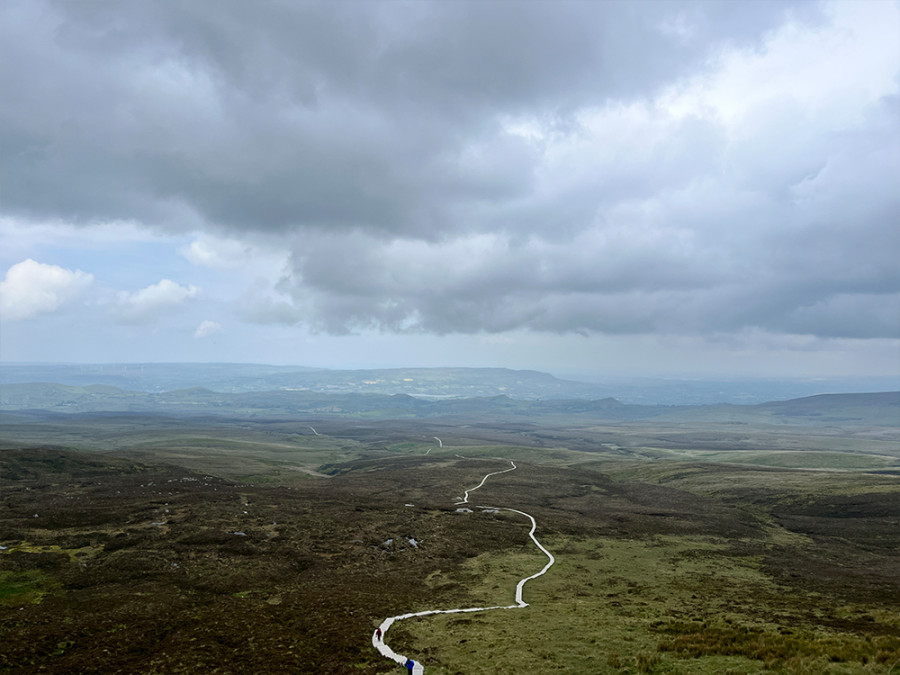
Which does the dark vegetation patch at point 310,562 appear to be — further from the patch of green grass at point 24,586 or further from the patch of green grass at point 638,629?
the patch of green grass at point 638,629

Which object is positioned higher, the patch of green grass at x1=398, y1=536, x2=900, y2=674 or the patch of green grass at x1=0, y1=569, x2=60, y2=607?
the patch of green grass at x1=398, y1=536, x2=900, y2=674

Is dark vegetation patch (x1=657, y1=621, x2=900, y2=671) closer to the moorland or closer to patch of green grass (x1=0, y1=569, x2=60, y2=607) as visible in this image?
the moorland

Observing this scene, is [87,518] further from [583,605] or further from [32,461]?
[32,461]

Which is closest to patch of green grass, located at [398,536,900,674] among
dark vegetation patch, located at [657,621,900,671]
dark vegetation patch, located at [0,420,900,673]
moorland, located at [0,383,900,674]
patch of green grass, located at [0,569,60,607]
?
dark vegetation patch, located at [657,621,900,671]

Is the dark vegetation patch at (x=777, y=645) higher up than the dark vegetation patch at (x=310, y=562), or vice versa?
the dark vegetation patch at (x=777, y=645)

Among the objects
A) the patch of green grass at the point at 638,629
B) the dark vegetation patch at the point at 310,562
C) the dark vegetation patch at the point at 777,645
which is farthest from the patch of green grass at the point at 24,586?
the dark vegetation patch at the point at 777,645

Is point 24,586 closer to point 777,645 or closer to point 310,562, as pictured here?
point 310,562

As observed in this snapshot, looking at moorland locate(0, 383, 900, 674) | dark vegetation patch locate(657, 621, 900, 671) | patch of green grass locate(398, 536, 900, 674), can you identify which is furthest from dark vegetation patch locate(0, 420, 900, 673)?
patch of green grass locate(398, 536, 900, 674)

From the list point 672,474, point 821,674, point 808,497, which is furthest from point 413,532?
point 672,474

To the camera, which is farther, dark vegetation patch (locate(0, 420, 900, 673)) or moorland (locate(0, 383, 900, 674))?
dark vegetation patch (locate(0, 420, 900, 673))

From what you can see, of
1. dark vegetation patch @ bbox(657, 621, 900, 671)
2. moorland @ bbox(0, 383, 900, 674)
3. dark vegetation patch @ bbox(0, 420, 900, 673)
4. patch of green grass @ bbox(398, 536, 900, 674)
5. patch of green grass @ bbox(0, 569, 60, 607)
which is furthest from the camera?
patch of green grass @ bbox(0, 569, 60, 607)

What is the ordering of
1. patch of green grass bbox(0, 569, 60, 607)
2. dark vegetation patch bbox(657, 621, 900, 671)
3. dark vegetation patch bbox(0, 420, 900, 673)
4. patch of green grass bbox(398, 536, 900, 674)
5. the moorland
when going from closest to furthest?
dark vegetation patch bbox(657, 621, 900, 671) < patch of green grass bbox(398, 536, 900, 674) < the moorland < dark vegetation patch bbox(0, 420, 900, 673) < patch of green grass bbox(0, 569, 60, 607)
